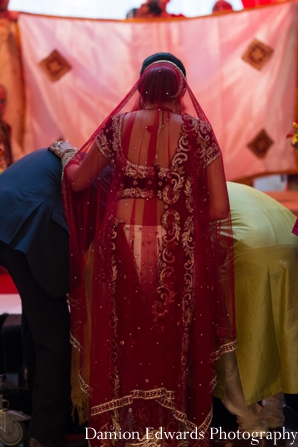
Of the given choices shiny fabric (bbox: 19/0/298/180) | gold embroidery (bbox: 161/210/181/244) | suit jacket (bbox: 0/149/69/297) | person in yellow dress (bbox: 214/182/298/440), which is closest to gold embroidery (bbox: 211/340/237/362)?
person in yellow dress (bbox: 214/182/298/440)

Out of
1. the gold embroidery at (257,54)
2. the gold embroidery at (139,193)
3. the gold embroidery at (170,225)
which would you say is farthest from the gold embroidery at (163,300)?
the gold embroidery at (257,54)

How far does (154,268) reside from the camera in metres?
1.84

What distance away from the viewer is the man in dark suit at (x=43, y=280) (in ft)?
6.45

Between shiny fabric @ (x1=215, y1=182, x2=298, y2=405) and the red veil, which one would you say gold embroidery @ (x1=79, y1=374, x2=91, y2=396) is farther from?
shiny fabric @ (x1=215, y1=182, x2=298, y2=405)

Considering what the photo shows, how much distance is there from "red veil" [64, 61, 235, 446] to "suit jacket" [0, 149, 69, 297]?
0.42ft

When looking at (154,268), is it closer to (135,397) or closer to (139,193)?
(139,193)

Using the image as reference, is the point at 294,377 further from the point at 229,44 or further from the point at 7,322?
the point at 229,44

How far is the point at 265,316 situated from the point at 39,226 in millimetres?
832

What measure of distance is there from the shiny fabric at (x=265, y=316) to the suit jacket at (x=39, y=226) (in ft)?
2.01

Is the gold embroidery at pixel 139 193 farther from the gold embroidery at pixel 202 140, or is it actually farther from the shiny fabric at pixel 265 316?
the shiny fabric at pixel 265 316

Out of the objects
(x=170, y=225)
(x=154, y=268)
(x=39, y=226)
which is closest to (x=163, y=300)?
(x=154, y=268)

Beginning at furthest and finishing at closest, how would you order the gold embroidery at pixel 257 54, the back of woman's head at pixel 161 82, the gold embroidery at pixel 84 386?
the gold embroidery at pixel 257 54
the gold embroidery at pixel 84 386
the back of woman's head at pixel 161 82

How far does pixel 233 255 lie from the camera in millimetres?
2041

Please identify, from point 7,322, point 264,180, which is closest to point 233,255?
point 7,322
